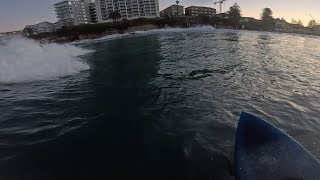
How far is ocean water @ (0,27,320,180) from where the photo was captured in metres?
6.73

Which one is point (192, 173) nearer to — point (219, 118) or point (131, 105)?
point (219, 118)

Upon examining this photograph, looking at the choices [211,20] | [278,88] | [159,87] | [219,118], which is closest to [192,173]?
[219,118]

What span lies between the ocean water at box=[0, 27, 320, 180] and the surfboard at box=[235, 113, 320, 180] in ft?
1.94

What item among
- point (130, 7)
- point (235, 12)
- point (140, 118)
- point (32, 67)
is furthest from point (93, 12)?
Answer: point (140, 118)

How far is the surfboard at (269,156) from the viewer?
5648 millimetres

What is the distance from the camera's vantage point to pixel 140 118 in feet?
31.8

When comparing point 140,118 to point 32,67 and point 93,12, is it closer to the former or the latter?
point 32,67

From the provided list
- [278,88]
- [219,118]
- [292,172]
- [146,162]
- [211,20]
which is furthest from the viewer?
[211,20]

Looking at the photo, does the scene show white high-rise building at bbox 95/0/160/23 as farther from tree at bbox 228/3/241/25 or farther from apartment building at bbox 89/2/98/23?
tree at bbox 228/3/241/25

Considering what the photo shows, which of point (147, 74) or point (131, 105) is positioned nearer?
point (131, 105)

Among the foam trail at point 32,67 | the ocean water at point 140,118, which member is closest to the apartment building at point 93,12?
the foam trail at point 32,67

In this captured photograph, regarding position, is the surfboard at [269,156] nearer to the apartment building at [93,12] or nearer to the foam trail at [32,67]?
the foam trail at [32,67]

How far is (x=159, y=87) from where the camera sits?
45.9ft

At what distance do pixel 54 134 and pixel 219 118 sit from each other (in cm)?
579
